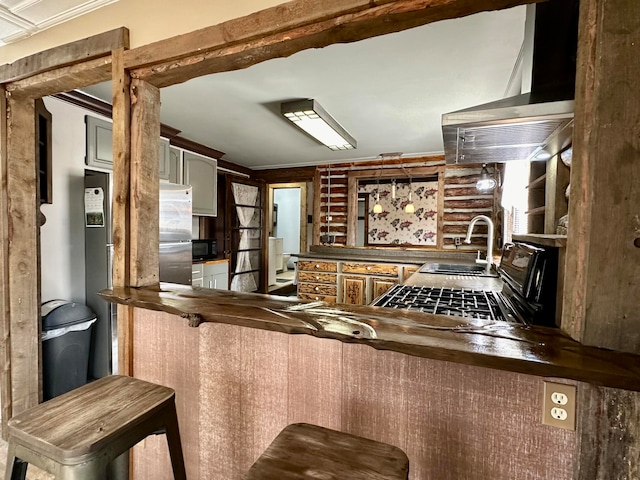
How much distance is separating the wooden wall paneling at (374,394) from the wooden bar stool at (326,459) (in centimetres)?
20

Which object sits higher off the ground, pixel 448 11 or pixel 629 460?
pixel 448 11

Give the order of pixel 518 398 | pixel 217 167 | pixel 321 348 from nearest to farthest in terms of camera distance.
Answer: pixel 518 398, pixel 321 348, pixel 217 167

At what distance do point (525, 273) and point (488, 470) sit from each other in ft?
2.60

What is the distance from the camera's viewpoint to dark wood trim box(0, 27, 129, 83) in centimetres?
152

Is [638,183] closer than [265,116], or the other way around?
[638,183]

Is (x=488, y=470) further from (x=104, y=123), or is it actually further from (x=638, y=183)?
(x=104, y=123)

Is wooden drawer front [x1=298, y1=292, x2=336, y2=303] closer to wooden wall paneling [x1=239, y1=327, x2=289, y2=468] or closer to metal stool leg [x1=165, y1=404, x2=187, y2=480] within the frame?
wooden wall paneling [x1=239, y1=327, x2=289, y2=468]

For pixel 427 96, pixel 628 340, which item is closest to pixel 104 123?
Answer: pixel 427 96

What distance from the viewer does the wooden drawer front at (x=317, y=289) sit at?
4539 millimetres

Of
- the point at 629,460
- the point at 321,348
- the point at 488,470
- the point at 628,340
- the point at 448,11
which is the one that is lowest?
the point at 488,470

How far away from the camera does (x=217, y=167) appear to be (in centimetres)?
506

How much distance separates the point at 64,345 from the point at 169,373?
1.72 meters

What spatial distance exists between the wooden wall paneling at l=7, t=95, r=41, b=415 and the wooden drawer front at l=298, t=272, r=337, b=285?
3.08 meters

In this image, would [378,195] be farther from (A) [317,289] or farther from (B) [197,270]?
(B) [197,270]
